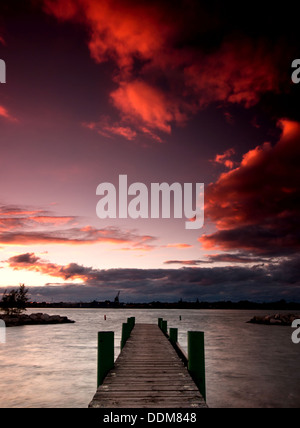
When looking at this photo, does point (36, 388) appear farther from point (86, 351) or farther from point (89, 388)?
point (86, 351)

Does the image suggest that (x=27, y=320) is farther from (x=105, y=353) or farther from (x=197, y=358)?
(x=197, y=358)

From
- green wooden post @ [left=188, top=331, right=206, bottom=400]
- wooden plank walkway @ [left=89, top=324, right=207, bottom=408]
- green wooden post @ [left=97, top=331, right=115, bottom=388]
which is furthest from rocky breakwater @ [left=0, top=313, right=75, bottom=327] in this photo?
green wooden post @ [left=188, top=331, right=206, bottom=400]

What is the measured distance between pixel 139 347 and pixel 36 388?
7.06m

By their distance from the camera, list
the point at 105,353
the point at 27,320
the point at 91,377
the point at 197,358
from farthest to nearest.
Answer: the point at 27,320 → the point at 91,377 → the point at 105,353 → the point at 197,358

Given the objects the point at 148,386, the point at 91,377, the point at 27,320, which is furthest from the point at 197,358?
the point at 27,320

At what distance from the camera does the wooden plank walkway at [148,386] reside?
6.18 m

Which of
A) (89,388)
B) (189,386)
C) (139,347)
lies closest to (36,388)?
(89,388)

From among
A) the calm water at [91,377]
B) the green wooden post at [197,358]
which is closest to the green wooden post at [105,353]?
the green wooden post at [197,358]

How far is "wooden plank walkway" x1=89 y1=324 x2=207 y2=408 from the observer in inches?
243

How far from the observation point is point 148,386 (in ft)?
23.7

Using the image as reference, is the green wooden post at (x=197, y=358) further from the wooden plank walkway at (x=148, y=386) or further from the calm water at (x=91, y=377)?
the calm water at (x=91, y=377)

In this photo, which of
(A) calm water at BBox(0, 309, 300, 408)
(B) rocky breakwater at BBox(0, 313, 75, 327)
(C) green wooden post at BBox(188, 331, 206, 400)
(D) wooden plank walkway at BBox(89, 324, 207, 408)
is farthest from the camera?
(B) rocky breakwater at BBox(0, 313, 75, 327)

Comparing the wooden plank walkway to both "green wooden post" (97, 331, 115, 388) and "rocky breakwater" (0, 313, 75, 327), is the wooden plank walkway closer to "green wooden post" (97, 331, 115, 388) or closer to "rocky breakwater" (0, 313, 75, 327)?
"green wooden post" (97, 331, 115, 388)
